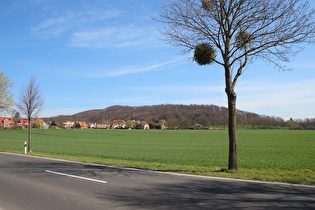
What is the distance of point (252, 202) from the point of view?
5.07 meters

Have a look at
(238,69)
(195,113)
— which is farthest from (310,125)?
(238,69)

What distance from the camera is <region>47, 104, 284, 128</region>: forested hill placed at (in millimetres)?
132075

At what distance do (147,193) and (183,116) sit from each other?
134 metres

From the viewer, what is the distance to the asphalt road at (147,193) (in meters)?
5.07

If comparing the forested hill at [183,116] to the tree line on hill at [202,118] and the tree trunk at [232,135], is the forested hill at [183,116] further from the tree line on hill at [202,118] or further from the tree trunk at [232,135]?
the tree trunk at [232,135]

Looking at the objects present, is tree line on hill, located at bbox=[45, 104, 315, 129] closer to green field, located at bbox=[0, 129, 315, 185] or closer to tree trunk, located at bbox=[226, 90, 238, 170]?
green field, located at bbox=[0, 129, 315, 185]

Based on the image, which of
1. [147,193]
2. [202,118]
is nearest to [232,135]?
[147,193]

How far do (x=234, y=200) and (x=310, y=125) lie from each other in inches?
5421

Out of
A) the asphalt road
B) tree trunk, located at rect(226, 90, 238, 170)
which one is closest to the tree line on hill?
tree trunk, located at rect(226, 90, 238, 170)

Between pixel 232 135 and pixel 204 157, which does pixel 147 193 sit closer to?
pixel 232 135

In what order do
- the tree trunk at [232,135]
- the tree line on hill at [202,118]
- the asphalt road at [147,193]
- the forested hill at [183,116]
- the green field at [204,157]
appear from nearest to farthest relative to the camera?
the asphalt road at [147,193] < the tree trunk at [232,135] < the green field at [204,157] < the tree line on hill at [202,118] < the forested hill at [183,116]

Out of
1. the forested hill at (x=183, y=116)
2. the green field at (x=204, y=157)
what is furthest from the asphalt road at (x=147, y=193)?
the forested hill at (x=183, y=116)

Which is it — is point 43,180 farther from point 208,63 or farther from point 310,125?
point 310,125

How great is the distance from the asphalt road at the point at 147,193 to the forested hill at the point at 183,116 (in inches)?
4841
